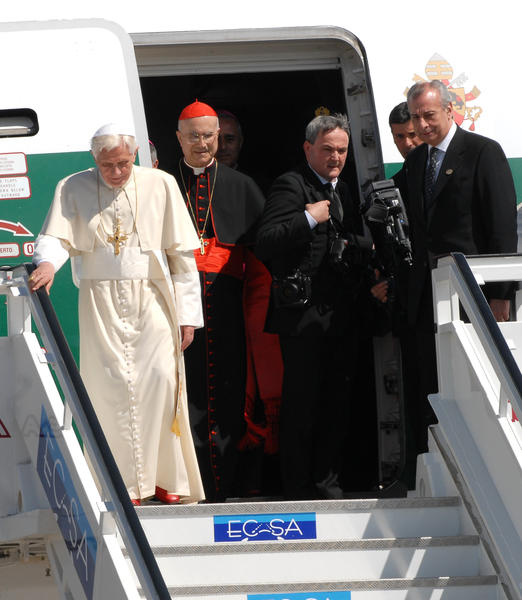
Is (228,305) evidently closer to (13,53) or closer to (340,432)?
(340,432)

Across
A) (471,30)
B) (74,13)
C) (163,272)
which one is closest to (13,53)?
(74,13)

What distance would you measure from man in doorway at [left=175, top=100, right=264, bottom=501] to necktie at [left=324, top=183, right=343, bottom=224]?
469 mm

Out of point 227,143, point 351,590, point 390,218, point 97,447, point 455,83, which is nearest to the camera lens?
point 97,447

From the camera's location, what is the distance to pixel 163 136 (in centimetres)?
838

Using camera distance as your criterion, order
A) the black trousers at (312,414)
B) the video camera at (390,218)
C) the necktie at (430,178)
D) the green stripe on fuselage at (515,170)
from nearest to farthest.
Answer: the video camera at (390,218)
the necktie at (430,178)
the black trousers at (312,414)
the green stripe on fuselage at (515,170)

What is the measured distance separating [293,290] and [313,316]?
0.59 feet

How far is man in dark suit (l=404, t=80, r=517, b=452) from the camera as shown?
16.9 ft

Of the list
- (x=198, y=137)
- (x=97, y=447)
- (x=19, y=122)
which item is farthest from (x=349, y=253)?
(x=97, y=447)

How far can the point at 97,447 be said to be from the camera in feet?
12.4

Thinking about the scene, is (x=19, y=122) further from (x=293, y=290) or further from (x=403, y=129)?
(x=403, y=129)

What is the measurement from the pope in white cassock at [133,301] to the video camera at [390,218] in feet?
2.84

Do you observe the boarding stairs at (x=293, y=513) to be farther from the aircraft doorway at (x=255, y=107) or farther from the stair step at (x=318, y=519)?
the aircraft doorway at (x=255, y=107)

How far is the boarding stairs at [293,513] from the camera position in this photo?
4082mm

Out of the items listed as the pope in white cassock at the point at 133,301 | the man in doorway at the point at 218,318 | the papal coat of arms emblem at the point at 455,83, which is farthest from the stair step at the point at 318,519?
the papal coat of arms emblem at the point at 455,83
